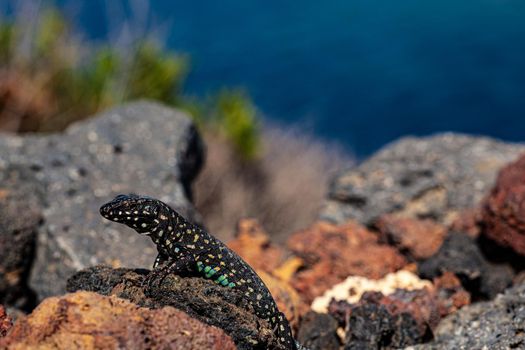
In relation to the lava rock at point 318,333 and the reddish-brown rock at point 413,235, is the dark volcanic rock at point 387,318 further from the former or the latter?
the reddish-brown rock at point 413,235

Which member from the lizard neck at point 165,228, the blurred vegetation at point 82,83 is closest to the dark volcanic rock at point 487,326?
the lizard neck at point 165,228

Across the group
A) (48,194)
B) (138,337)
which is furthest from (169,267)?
(48,194)

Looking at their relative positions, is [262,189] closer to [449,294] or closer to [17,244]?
[17,244]

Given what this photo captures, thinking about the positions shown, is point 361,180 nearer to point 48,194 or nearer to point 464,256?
point 464,256

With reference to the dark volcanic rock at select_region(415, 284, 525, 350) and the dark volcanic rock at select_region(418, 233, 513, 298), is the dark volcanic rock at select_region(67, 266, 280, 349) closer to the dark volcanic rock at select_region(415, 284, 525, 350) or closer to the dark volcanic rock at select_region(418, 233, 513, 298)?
the dark volcanic rock at select_region(415, 284, 525, 350)

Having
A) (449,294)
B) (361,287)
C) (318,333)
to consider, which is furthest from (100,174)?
(449,294)

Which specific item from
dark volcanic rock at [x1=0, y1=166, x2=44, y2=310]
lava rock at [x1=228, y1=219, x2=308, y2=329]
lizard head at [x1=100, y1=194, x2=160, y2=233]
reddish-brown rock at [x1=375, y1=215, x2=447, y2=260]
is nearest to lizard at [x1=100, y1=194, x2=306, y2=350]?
lizard head at [x1=100, y1=194, x2=160, y2=233]
